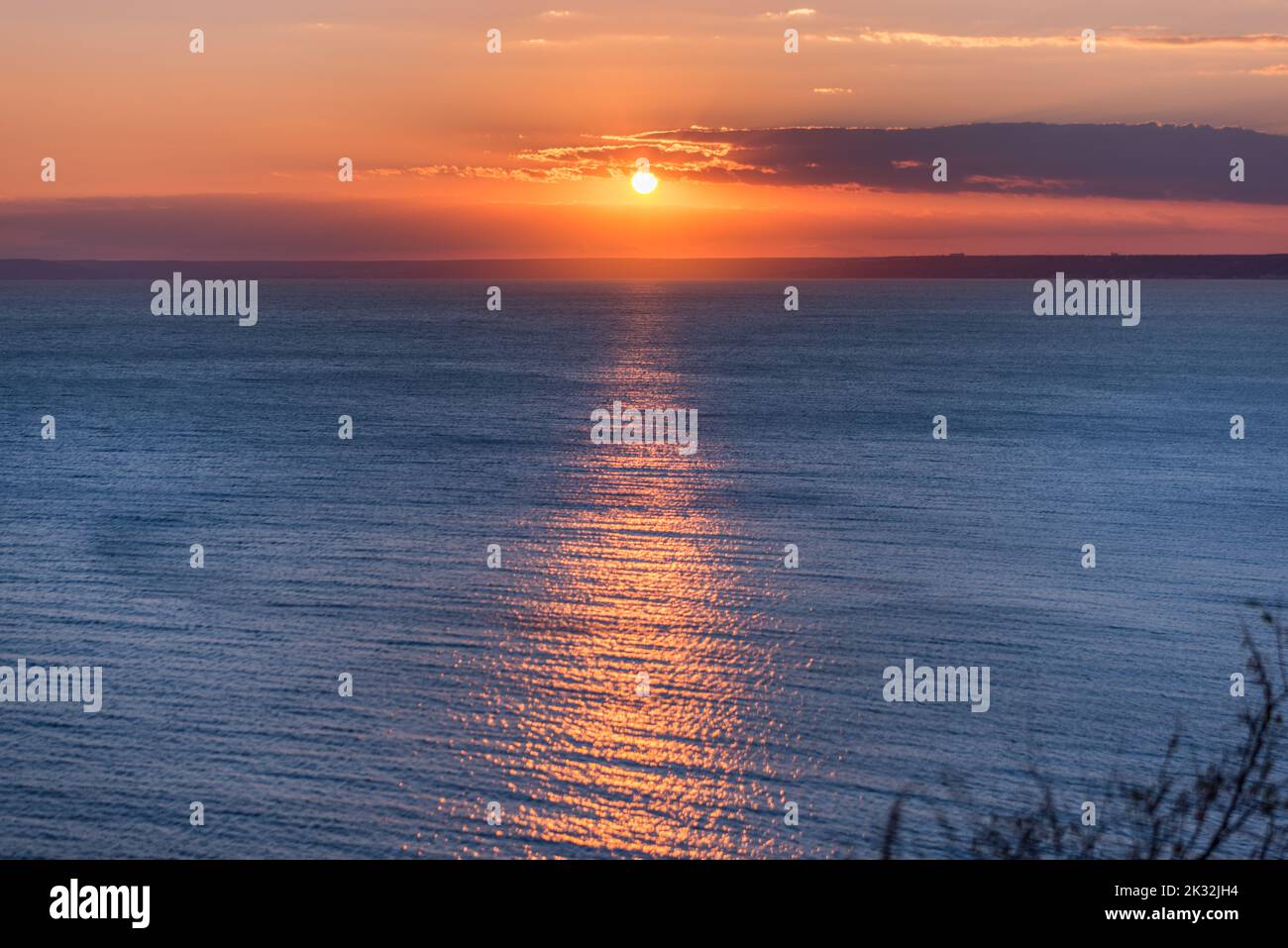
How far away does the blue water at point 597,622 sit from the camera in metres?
28.1

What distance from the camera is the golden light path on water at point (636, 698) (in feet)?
88.5

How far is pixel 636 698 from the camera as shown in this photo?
112 feet

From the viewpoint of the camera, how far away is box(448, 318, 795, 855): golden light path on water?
27.0 m

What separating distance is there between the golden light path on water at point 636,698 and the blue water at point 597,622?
126 millimetres

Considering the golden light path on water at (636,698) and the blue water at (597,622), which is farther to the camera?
the blue water at (597,622)

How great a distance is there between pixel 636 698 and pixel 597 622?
282 inches

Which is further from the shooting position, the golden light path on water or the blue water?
the blue water

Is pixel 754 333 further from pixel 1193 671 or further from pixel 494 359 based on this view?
pixel 1193 671

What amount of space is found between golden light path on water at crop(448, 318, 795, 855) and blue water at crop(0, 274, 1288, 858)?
0.41 ft

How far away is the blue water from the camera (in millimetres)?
28062

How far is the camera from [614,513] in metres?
58.4

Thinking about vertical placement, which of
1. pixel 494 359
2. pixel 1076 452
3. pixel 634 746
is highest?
pixel 494 359
